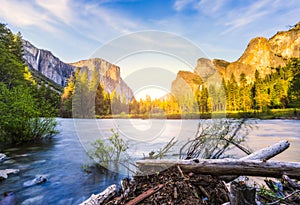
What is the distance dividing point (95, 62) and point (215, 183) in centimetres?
227

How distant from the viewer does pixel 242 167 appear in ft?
6.59

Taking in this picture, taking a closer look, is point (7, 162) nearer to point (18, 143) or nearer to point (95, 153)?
point (18, 143)

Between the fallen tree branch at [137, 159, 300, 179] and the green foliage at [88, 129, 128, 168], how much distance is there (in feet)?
5.38

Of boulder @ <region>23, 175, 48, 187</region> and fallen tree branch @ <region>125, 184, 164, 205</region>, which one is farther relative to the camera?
boulder @ <region>23, 175, 48, 187</region>

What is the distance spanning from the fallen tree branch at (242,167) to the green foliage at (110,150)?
5.38 ft

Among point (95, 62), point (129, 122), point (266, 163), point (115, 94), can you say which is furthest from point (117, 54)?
point (266, 163)

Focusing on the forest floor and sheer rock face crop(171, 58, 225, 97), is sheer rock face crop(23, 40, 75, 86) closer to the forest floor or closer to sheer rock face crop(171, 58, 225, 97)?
sheer rock face crop(171, 58, 225, 97)

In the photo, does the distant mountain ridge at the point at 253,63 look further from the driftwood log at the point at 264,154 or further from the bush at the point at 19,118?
the bush at the point at 19,118

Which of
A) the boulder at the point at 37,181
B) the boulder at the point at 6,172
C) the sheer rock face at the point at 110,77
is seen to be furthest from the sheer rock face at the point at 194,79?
the boulder at the point at 6,172

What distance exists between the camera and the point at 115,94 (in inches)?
111

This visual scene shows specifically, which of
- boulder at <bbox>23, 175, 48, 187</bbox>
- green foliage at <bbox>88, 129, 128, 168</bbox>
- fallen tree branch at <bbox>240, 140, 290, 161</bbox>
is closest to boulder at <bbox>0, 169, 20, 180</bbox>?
boulder at <bbox>23, 175, 48, 187</bbox>

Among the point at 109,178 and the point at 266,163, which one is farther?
the point at 109,178

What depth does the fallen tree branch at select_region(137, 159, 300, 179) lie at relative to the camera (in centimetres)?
197

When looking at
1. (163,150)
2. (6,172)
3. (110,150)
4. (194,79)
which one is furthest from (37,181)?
(194,79)
